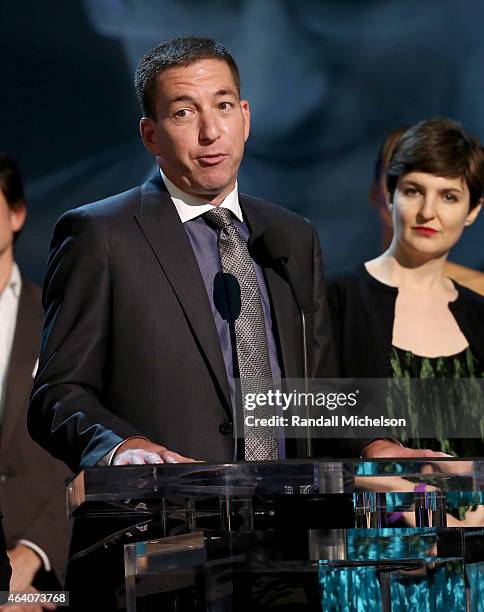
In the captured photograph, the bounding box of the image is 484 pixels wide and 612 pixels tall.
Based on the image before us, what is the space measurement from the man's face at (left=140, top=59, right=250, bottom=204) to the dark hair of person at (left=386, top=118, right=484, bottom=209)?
769mm

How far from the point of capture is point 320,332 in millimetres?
3029

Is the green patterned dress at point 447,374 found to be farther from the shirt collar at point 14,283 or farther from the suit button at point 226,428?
the shirt collar at point 14,283

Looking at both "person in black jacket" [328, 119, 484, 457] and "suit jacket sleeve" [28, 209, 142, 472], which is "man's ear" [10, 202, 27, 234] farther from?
"person in black jacket" [328, 119, 484, 457]

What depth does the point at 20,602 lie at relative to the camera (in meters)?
3.19

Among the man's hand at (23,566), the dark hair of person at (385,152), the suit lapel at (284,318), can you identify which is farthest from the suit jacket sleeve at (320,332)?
the man's hand at (23,566)

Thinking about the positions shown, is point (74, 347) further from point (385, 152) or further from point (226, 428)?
point (385, 152)

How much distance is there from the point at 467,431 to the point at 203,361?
1069 mm

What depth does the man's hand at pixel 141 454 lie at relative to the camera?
6.44 ft

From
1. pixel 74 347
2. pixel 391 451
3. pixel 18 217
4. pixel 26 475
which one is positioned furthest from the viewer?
pixel 18 217

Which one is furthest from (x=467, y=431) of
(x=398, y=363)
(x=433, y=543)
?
(x=433, y=543)

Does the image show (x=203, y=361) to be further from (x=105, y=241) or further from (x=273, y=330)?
(x=105, y=241)

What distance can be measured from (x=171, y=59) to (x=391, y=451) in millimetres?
1386

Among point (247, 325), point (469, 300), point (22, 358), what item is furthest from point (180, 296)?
point (469, 300)

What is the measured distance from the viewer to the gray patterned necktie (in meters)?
2.77
